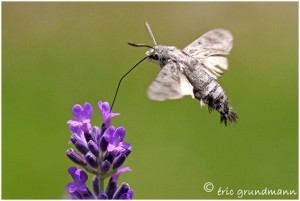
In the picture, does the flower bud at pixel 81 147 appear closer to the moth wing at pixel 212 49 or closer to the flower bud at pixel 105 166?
the flower bud at pixel 105 166

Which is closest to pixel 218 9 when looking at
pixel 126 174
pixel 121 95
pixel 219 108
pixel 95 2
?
pixel 95 2

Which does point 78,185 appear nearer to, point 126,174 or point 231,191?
point 231,191

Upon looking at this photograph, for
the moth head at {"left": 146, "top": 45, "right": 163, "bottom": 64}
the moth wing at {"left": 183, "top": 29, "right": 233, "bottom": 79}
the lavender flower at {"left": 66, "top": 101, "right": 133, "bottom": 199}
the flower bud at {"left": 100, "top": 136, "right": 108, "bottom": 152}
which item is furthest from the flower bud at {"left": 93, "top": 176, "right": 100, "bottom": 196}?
the moth wing at {"left": 183, "top": 29, "right": 233, "bottom": 79}

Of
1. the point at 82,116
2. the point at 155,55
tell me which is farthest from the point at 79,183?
the point at 155,55

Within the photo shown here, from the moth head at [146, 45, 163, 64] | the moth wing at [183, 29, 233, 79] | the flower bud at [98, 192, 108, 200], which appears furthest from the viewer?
the moth wing at [183, 29, 233, 79]

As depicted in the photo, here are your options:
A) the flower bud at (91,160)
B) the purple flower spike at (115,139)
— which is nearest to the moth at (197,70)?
the purple flower spike at (115,139)

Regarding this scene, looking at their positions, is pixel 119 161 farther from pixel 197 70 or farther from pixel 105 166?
pixel 197 70

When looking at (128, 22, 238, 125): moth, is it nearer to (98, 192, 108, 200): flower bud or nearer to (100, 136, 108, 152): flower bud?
(100, 136, 108, 152): flower bud
